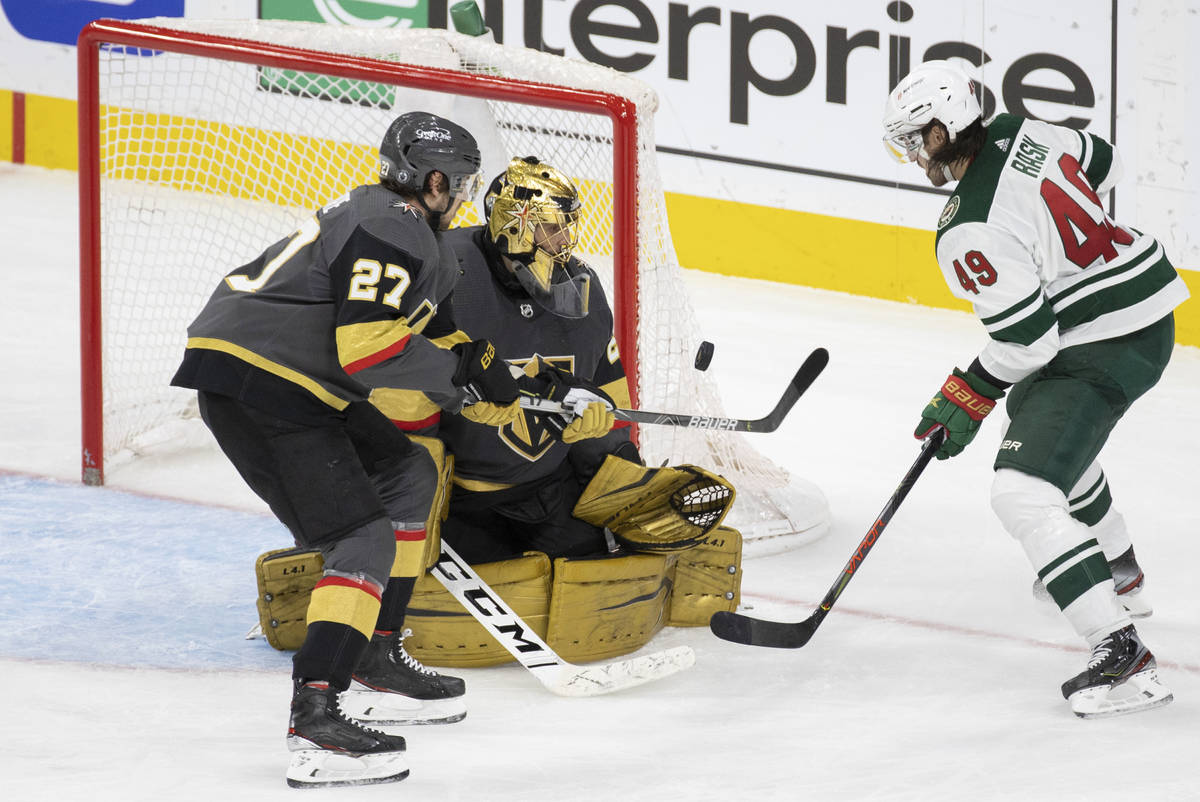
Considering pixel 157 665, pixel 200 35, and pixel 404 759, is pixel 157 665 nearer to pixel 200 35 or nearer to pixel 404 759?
pixel 404 759

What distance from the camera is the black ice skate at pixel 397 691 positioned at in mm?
2951

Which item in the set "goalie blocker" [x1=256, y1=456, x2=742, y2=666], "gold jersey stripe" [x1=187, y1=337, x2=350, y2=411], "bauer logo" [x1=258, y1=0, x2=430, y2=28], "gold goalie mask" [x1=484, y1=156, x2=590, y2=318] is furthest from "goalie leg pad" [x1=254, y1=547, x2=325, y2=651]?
"bauer logo" [x1=258, y1=0, x2=430, y2=28]

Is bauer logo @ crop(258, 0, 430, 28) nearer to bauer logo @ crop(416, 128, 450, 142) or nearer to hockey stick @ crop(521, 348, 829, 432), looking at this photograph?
hockey stick @ crop(521, 348, 829, 432)

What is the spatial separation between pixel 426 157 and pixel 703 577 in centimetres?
113

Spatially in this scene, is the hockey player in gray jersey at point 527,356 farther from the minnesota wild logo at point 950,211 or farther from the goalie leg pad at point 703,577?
the minnesota wild logo at point 950,211

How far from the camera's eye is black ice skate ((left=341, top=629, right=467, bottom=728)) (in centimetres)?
295

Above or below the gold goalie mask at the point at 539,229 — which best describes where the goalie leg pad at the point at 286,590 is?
below

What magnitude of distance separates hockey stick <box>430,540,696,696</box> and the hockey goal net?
0.88 m

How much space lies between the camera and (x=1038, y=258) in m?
3.14

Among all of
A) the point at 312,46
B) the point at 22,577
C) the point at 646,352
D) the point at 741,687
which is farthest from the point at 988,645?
the point at 312,46

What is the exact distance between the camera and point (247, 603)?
3594 mm

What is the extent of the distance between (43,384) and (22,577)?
1.61 m

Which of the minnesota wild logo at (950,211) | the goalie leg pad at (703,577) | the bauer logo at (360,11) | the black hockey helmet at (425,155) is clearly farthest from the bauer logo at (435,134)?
the bauer logo at (360,11)

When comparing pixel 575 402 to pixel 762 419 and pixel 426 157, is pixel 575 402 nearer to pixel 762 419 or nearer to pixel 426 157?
pixel 762 419
